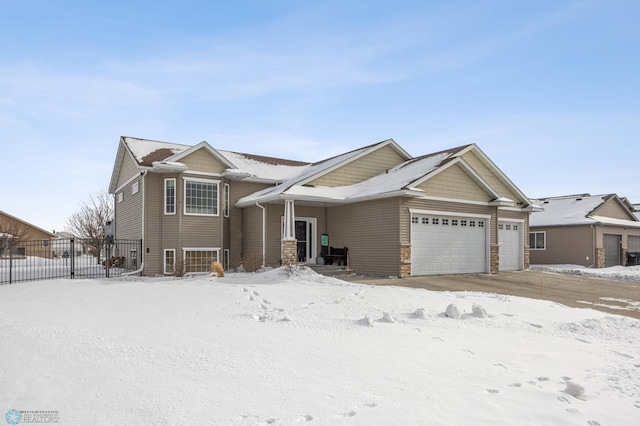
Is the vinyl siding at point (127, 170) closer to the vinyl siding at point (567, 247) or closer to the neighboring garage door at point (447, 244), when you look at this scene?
the neighboring garage door at point (447, 244)

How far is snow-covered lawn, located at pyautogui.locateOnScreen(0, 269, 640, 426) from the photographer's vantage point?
4.35 meters

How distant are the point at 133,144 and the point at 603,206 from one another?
95.9 ft

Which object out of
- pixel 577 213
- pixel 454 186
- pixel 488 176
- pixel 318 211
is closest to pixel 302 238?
pixel 318 211


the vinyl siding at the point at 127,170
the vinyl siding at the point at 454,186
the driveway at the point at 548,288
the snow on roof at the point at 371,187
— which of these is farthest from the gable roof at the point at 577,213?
the vinyl siding at the point at 127,170

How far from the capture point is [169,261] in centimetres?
1908

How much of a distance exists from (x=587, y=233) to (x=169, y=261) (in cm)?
2491

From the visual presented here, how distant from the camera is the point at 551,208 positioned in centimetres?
3247

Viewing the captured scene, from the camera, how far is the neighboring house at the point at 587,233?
27.9 metres

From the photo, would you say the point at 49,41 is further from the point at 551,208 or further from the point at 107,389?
the point at 551,208

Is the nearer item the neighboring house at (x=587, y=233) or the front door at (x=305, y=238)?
the front door at (x=305, y=238)

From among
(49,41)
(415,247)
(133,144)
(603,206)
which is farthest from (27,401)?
(603,206)

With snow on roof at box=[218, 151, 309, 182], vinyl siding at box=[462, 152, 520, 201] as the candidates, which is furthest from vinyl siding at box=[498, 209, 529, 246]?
snow on roof at box=[218, 151, 309, 182]

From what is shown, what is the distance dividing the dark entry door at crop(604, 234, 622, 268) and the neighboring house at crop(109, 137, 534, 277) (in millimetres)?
13314

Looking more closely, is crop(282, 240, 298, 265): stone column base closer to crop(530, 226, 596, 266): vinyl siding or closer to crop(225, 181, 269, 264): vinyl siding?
crop(225, 181, 269, 264): vinyl siding
